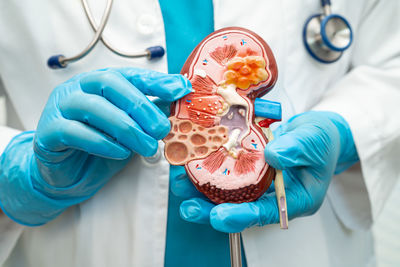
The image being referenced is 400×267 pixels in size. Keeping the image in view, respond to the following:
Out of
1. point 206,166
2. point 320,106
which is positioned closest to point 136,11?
point 206,166

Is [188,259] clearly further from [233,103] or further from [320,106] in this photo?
[320,106]

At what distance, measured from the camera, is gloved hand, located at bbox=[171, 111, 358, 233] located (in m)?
0.56

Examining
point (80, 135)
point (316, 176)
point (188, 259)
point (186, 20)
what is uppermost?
point (186, 20)

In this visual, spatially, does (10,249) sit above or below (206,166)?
below

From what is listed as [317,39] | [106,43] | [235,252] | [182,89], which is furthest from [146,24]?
[235,252]

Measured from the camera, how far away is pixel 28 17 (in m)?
0.73

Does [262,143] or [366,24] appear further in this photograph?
[366,24]

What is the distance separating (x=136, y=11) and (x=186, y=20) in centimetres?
12

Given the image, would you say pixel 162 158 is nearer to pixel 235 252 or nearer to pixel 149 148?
pixel 149 148

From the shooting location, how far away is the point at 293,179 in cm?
69

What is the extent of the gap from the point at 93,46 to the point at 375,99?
0.69 metres

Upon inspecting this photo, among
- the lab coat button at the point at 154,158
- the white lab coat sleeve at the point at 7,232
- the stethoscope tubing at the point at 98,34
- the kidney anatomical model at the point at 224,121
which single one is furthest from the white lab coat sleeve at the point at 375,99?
the white lab coat sleeve at the point at 7,232

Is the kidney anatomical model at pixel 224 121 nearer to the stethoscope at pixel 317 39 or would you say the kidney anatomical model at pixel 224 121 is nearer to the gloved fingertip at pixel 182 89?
the gloved fingertip at pixel 182 89

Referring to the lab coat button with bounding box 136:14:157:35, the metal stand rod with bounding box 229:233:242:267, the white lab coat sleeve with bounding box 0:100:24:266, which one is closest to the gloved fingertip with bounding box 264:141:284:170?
the metal stand rod with bounding box 229:233:242:267
